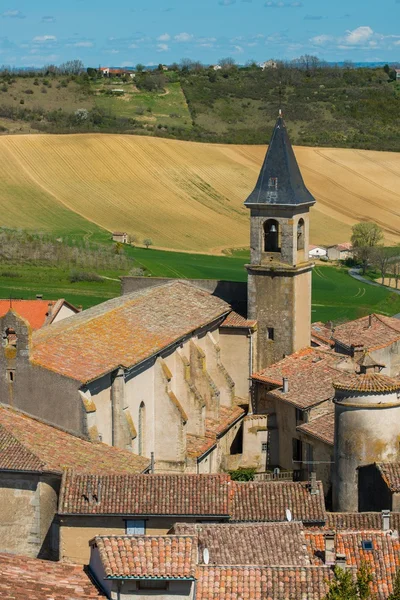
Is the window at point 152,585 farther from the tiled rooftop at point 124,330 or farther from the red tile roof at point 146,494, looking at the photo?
the tiled rooftop at point 124,330

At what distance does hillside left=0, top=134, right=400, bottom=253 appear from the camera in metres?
92.2

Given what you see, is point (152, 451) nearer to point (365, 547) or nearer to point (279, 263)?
point (279, 263)

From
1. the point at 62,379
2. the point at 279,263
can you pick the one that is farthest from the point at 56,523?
the point at 279,263

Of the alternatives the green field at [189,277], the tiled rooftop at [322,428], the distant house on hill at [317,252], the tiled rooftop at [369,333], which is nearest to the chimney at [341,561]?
the tiled rooftop at [322,428]

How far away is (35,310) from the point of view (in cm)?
5322

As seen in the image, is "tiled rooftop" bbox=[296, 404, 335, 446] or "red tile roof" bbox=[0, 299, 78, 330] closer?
"tiled rooftop" bbox=[296, 404, 335, 446]

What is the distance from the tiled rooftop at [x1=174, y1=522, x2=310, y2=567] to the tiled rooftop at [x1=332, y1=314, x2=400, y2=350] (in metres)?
21.6

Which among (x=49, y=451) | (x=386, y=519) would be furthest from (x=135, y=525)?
(x=386, y=519)

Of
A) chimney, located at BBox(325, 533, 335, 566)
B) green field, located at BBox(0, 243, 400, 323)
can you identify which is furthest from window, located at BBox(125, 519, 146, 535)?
green field, located at BBox(0, 243, 400, 323)

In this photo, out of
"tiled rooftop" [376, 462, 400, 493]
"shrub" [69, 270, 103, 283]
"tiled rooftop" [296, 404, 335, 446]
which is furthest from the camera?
"shrub" [69, 270, 103, 283]

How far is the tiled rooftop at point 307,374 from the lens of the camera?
44.0 metres

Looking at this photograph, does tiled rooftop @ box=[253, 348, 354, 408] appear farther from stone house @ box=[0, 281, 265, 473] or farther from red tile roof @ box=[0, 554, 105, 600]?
red tile roof @ box=[0, 554, 105, 600]

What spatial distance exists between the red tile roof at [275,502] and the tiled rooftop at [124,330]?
21.0 ft

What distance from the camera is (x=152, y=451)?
42594 mm
